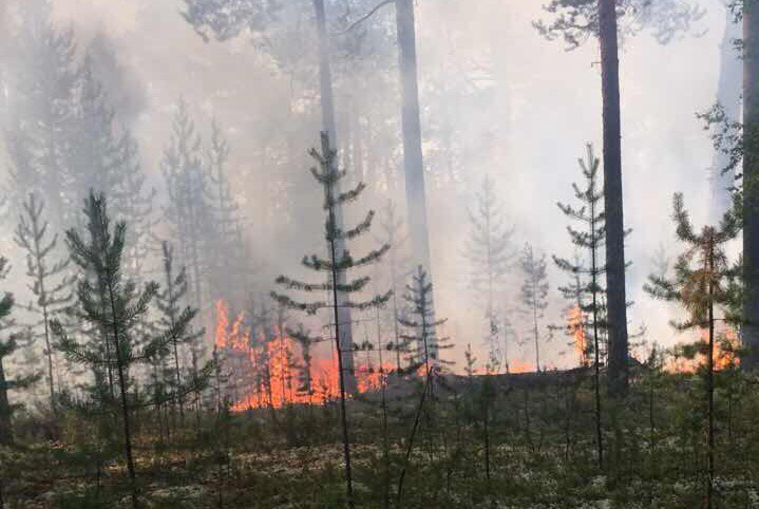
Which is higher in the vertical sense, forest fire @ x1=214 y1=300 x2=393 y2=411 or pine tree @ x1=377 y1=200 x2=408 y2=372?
pine tree @ x1=377 y1=200 x2=408 y2=372

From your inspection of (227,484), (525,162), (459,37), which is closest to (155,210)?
(459,37)

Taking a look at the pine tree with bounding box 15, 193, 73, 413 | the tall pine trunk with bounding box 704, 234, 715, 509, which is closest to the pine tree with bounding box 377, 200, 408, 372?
the pine tree with bounding box 15, 193, 73, 413

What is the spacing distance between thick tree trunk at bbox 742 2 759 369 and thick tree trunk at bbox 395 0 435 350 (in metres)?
12.9

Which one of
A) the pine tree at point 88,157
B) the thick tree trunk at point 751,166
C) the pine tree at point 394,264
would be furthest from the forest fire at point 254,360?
the thick tree trunk at point 751,166

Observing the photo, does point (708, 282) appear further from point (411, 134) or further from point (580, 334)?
point (411, 134)

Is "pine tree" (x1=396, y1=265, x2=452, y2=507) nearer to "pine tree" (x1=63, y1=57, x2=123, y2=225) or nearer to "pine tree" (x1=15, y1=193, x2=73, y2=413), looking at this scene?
"pine tree" (x1=15, y1=193, x2=73, y2=413)

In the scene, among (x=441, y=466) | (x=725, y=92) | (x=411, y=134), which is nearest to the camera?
(x=441, y=466)

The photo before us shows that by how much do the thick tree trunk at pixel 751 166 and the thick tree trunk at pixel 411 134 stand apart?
12.9 metres

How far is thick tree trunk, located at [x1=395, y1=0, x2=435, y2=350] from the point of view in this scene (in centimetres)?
2431

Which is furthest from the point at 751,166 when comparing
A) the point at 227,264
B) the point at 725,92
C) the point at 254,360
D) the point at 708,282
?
the point at 227,264

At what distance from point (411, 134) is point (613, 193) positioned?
12.4 metres

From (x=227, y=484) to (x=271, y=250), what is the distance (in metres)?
47.7

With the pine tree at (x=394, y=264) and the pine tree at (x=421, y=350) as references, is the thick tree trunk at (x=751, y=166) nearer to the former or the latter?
the pine tree at (x=421, y=350)

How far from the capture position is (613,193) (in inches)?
562
